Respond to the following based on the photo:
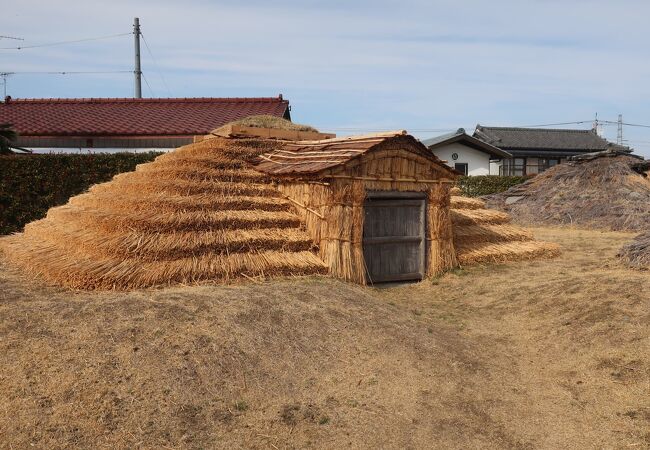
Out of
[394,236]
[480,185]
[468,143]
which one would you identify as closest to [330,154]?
[394,236]

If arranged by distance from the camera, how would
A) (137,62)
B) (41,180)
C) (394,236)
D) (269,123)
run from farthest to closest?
(137,62)
(41,180)
(269,123)
(394,236)

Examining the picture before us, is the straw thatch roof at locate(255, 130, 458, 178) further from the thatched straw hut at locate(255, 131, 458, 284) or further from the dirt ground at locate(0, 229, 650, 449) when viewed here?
the dirt ground at locate(0, 229, 650, 449)

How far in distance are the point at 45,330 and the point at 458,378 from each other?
15.8 feet

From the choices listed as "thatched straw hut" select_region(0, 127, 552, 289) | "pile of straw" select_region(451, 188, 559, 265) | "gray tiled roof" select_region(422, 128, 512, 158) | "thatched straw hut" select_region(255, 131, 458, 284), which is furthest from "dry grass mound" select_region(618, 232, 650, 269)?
Result: "gray tiled roof" select_region(422, 128, 512, 158)

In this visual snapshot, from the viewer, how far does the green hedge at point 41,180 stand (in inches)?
591

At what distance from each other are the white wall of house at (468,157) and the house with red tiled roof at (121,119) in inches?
441

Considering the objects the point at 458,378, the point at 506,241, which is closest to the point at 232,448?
the point at 458,378

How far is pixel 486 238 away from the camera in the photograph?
Result: 12.9 meters

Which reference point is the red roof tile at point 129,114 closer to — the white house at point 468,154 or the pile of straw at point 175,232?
the pile of straw at point 175,232

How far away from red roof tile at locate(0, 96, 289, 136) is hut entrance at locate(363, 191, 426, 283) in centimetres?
1120

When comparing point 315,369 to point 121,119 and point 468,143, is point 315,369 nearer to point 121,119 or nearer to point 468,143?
point 121,119

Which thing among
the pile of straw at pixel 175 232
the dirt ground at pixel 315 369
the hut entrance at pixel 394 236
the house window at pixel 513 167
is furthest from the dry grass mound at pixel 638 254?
the house window at pixel 513 167

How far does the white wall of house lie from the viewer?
31969 mm

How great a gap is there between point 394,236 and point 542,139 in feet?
106
